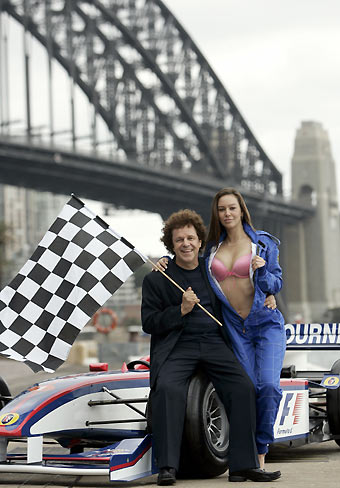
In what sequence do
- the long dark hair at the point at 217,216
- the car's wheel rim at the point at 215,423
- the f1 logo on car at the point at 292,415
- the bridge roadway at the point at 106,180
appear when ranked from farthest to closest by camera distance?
the bridge roadway at the point at 106,180 < the f1 logo on car at the point at 292,415 < the long dark hair at the point at 217,216 < the car's wheel rim at the point at 215,423

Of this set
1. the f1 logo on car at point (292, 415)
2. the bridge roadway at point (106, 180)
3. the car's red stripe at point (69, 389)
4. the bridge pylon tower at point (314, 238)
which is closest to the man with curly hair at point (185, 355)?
the car's red stripe at point (69, 389)

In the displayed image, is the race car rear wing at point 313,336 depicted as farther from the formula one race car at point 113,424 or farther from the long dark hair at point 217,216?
the long dark hair at point 217,216

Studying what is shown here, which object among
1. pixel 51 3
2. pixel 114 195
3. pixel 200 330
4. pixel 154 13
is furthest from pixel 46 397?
pixel 154 13

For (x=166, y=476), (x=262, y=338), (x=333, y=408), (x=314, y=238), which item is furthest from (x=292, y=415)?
(x=314, y=238)

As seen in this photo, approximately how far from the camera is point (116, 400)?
604 centimetres

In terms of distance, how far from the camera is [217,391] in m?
5.61

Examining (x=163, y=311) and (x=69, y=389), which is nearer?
(x=163, y=311)

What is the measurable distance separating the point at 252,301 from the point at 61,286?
3.49 ft

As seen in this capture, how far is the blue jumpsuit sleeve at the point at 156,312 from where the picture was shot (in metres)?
5.57

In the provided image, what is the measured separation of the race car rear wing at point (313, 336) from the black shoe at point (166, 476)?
2.52 metres

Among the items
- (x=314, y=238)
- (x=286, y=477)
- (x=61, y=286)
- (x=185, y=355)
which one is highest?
(x=314, y=238)

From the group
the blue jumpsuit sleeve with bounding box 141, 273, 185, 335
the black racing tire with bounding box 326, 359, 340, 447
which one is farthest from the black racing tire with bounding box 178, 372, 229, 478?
the black racing tire with bounding box 326, 359, 340, 447

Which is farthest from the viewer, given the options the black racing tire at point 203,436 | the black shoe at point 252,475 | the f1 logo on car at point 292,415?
the f1 logo on car at point 292,415

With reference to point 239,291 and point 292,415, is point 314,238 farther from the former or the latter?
point 239,291
